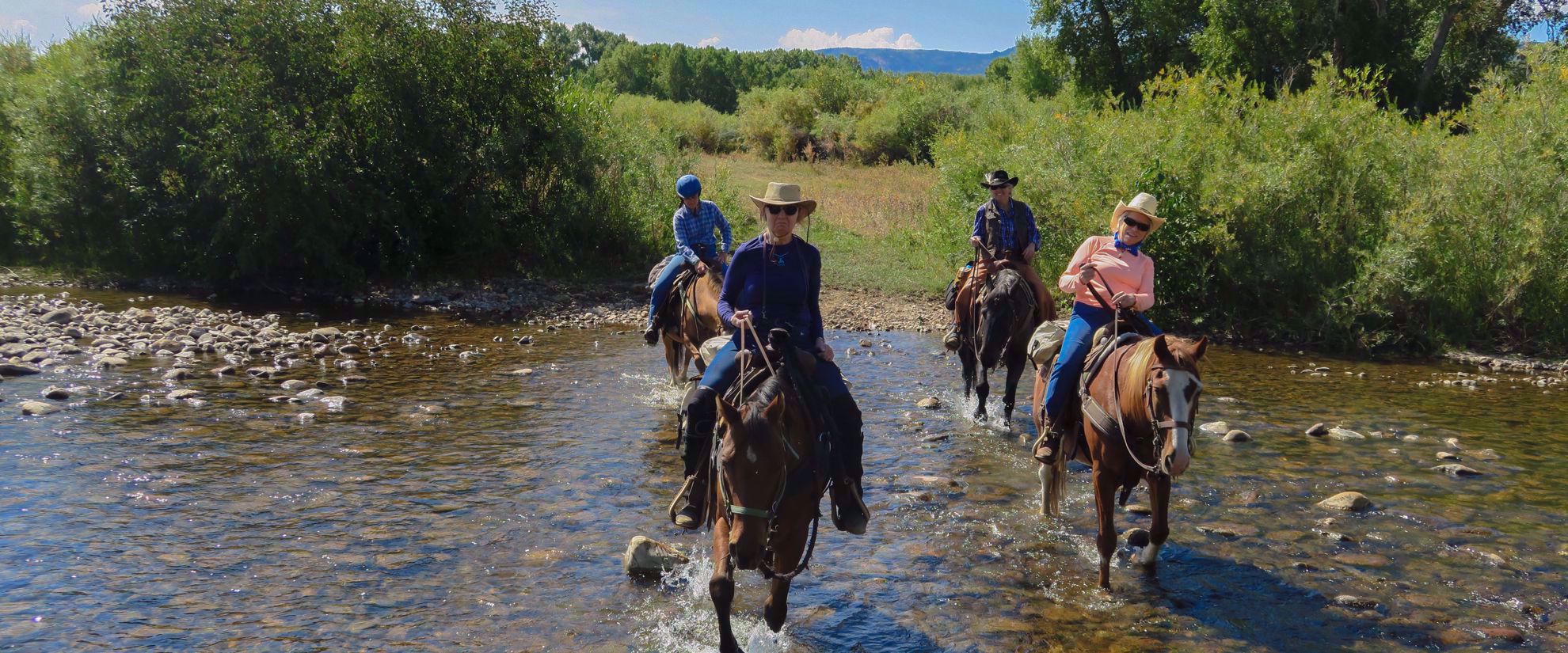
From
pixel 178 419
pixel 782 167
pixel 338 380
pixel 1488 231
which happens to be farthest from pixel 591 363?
pixel 782 167

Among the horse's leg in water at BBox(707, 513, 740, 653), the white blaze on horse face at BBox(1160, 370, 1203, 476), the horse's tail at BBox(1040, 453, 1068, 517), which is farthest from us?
the horse's tail at BBox(1040, 453, 1068, 517)

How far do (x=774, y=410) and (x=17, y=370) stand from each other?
12.5m

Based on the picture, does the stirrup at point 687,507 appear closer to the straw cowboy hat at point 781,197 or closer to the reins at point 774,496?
the reins at point 774,496

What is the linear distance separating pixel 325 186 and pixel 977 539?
1742 cm

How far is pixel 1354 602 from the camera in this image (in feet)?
23.4

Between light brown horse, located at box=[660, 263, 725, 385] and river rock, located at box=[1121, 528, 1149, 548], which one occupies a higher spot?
light brown horse, located at box=[660, 263, 725, 385]

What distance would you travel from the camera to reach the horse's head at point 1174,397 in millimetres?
6156

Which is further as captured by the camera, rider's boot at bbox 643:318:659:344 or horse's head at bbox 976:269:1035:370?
rider's boot at bbox 643:318:659:344

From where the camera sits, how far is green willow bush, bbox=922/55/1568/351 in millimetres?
15844

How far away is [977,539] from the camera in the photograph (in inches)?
328

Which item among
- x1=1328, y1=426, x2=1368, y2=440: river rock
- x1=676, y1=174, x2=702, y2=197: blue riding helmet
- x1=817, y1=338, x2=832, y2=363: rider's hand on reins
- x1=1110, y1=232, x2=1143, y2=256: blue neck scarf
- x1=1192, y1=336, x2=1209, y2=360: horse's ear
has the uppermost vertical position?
x1=676, y1=174, x2=702, y2=197: blue riding helmet

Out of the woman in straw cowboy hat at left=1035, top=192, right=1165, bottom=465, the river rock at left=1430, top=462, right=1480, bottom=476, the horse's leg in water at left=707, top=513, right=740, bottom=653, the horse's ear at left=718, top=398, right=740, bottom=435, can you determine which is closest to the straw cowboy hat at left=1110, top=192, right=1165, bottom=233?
the woman in straw cowboy hat at left=1035, top=192, right=1165, bottom=465

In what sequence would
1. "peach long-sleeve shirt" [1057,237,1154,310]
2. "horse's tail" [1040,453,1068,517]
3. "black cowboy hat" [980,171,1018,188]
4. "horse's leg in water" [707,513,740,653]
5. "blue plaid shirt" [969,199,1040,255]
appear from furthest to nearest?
1. "blue plaid shirt" [969,199,1040,255]
2. "black cowboy hat" [980,171,1018,188]
3. "horse's tail" [1040,453,1068,517]
4. "peach long-sleeve shirt" [1057,237,1154,310]
5. "horse's leg in water" [707,513,740,653]

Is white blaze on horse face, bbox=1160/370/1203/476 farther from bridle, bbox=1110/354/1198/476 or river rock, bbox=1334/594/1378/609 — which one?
river rock, bbox=1334/594/1378/609
